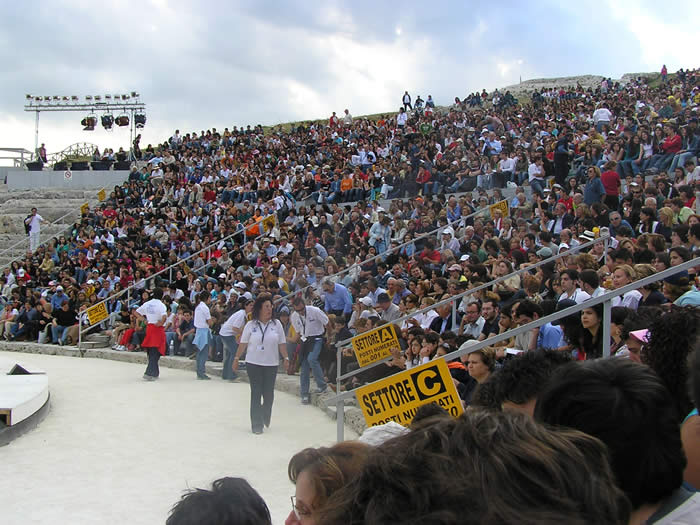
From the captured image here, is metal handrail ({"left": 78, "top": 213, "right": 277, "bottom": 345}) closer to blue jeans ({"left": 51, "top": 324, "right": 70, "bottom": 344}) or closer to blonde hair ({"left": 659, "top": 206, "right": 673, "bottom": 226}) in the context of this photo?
blue jeans ({"left": 51, "top": 324, "right": 70, "bottom": 344})

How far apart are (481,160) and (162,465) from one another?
535 inches

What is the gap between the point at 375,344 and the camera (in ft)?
28.1

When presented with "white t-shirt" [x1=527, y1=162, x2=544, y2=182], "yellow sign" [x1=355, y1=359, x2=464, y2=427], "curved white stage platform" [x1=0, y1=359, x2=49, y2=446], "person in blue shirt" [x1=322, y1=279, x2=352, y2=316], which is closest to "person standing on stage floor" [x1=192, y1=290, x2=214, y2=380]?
"person in blue shirt" [x1=322, y1=279, x2=352, y2=316]

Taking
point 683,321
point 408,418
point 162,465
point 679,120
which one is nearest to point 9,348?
point 162,465

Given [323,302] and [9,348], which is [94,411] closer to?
[323,302]

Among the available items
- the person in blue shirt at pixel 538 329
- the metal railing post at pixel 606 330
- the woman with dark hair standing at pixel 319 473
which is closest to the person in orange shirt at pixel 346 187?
the person in blue shirt at pixel 538 329

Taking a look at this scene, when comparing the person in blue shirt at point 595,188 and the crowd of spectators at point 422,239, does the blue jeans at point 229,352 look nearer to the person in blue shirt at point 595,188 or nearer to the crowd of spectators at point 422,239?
the crowd of spectators at point 422,239

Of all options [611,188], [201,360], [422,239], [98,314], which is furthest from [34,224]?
[611,188]

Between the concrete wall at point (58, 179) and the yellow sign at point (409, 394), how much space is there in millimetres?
32859

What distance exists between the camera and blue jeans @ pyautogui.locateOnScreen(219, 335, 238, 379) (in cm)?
1332

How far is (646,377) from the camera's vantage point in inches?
73.3

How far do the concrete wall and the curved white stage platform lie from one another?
24.8m

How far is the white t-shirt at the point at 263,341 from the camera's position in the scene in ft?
30.5

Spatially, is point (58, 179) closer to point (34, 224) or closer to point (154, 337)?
point (34, 224)
